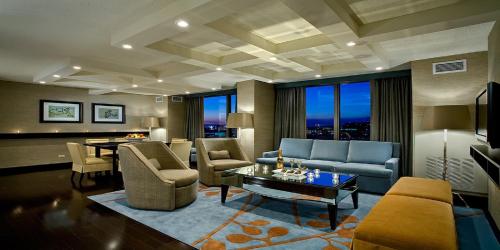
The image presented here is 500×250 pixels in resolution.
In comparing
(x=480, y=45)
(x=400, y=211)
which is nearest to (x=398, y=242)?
(x=400, y=211)

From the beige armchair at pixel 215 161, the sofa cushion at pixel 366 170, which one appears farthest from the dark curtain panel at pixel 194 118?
the sofa cushion at pixel 366 170

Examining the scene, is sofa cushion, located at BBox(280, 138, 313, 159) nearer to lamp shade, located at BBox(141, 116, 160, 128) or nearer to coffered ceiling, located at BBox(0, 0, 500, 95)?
coffered ceiling, located at BBox(0, 0, 500, 95)

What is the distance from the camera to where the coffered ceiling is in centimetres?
270

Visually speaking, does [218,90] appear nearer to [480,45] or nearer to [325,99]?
[325,99]

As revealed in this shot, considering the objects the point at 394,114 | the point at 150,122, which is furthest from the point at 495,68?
the point at 150,122

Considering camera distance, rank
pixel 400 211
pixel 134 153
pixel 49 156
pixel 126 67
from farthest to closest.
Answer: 1. pixel 49 156
2. pixel 126 67
3. pixel 134 153
4. pixel 400 211

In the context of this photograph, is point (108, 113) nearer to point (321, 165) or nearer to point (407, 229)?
point (321, 165)

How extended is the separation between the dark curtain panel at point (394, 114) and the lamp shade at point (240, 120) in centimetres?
279

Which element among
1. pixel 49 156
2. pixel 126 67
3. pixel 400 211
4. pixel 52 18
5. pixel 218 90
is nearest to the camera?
pixel 400 211

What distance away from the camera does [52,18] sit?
305 centimetres

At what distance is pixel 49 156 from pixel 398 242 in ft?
28.9

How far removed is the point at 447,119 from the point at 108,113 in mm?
8970

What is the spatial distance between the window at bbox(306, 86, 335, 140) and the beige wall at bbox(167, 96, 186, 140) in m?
4.87

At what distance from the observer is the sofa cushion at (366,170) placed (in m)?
4.45
